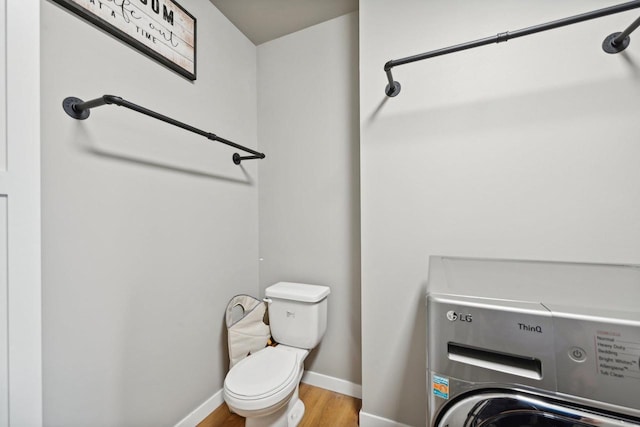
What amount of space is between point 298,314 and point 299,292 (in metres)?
0.13

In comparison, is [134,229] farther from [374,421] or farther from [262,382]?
[374,421]

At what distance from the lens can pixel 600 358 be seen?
0.54 m

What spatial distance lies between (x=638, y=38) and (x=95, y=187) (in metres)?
2.11

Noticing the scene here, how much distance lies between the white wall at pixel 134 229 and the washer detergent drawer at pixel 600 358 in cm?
146

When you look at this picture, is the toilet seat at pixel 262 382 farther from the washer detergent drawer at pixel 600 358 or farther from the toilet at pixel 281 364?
the washer detergent drawer at pixel 600 358

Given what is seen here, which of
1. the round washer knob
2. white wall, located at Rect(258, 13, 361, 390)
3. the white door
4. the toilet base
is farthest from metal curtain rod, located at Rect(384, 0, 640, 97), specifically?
the toilet base

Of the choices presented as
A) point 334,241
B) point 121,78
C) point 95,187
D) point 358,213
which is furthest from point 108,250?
point 358,213

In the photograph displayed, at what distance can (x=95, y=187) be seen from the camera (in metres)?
0.94

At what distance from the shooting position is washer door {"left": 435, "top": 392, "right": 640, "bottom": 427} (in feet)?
1.73

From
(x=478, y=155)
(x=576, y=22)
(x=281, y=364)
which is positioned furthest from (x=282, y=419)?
(x=576, y=22)

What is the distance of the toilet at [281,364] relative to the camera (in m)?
1.04

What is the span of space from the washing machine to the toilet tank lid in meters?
0.84

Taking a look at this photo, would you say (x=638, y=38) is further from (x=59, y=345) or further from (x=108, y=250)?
(x=59, y=345)

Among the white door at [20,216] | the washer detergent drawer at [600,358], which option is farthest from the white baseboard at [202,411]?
the washer detergent drawer at [600,358]
